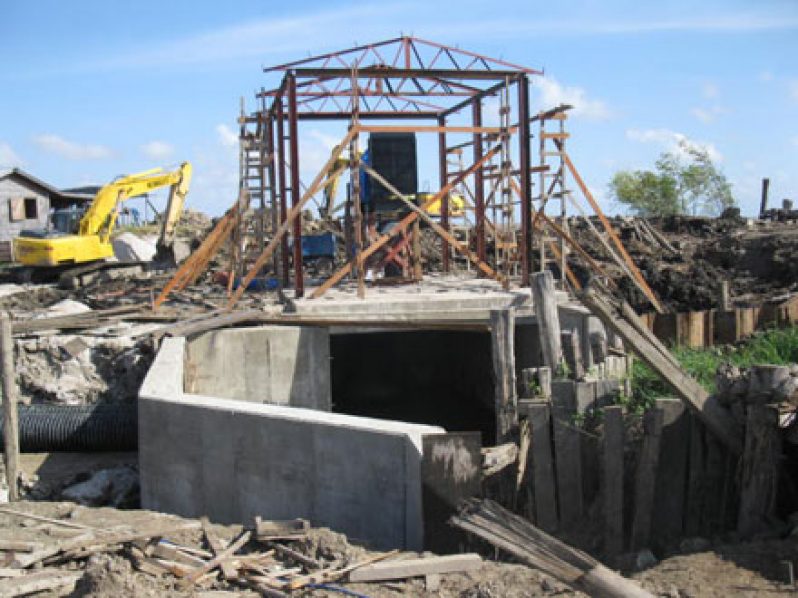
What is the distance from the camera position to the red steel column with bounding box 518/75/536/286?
15.3m

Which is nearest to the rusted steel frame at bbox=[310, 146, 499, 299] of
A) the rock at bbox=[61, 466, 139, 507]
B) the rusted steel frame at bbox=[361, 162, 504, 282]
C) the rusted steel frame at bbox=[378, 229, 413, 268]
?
the rusted steel frame at bbox=[361, 162, 504, 282]

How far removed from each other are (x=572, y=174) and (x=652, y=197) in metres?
35.3

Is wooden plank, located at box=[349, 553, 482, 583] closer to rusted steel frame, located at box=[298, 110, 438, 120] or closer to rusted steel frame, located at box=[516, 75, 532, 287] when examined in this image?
rusted steel frame, located at box=[516, 75, 532, 287]

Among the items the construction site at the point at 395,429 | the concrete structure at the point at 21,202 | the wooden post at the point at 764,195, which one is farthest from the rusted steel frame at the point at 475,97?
the concrete structure at the point at 21,202

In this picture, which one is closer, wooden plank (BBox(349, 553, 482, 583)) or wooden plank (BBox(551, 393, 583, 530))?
wooden plank (BBox(349, 553, 482, 583))

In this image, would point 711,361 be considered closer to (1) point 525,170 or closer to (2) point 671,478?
(2) point 671,478

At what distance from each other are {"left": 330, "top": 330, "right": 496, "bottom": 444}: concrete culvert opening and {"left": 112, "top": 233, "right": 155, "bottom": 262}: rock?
16266 mm

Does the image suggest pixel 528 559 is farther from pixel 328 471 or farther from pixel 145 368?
pixel 145 368

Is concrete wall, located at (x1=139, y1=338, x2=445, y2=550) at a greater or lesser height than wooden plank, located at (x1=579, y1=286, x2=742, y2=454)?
lesser

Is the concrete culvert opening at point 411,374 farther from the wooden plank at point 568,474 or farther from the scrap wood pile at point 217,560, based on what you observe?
the scrap wood pile at point 217,560

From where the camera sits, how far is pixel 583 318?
1208 cm

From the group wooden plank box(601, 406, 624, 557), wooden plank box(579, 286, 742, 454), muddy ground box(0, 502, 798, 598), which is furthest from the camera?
wooden plank box(601, 406, 624, 557)

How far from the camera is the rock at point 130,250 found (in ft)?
110

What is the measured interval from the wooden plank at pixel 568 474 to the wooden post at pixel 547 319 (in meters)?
1.64
